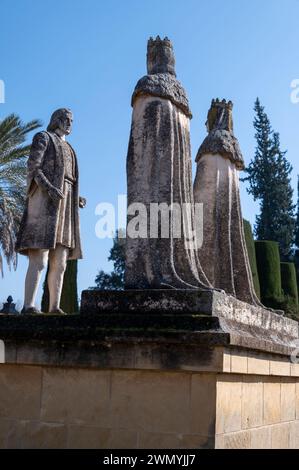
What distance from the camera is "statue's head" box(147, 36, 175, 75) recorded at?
7383 mm

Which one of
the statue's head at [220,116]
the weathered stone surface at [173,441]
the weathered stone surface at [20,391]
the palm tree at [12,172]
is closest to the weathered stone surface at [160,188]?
the weathered stone surface at [20,391]

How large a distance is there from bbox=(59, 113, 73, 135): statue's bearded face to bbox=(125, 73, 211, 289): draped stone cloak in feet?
3.79

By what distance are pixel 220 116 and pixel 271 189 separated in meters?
36.4

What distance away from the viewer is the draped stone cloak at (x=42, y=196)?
288 inches

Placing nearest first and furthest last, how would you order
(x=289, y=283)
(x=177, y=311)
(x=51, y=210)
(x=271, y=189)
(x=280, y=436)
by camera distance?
(x=177, y=311), (x=51, y=210), (x=280, y=436), (x=289, y=283), (x=271, y=189)

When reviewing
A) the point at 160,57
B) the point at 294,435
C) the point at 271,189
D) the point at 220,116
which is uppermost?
the point at 271,189

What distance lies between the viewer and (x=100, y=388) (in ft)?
18.5

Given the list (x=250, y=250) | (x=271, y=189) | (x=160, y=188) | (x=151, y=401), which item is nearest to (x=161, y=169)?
(x=160, y=188)

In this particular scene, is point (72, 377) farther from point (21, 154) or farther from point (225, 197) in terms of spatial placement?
point (21, 154)

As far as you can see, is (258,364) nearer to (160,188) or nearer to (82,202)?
(160,188)

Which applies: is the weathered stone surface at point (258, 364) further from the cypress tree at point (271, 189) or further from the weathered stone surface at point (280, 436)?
the cypress tree at point (271, 189)

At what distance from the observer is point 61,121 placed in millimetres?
7973

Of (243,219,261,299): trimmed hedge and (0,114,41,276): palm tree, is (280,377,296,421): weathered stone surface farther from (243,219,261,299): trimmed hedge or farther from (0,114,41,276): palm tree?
(243,219,261,299): trimmed hedge

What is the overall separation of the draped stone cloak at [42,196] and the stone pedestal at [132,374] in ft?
4.34
